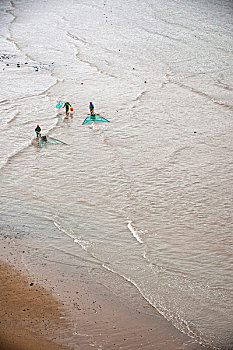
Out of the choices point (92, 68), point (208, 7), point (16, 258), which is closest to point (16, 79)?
point (92, 68)

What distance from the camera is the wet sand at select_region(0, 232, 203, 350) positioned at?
17.4ft

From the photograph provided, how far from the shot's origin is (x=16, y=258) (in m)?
6.84

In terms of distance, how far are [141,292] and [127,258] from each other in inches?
34.6

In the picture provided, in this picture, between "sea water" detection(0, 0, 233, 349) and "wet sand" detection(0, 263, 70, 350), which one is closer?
"wet sand" detection(0, 263, 70, 350)

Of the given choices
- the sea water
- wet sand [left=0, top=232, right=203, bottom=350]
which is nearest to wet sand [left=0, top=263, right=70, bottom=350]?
wet sand [left=0, top=232, right=203, bottom=350]

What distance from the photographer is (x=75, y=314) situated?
5.74m

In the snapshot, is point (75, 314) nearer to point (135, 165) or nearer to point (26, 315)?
point (26, 315)

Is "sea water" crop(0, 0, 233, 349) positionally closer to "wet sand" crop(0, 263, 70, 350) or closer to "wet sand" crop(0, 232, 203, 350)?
"wet sand" crop(0, 232, 203, 350)

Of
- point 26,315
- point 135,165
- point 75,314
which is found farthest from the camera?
point 135,165

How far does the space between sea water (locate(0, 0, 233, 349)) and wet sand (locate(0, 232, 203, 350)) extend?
0.29 meters

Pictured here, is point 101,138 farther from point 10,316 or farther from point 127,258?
point 10,316

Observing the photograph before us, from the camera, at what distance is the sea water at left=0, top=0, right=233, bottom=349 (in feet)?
22.1

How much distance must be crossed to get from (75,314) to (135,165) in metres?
5.21

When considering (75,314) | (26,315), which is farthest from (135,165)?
(26,315)
